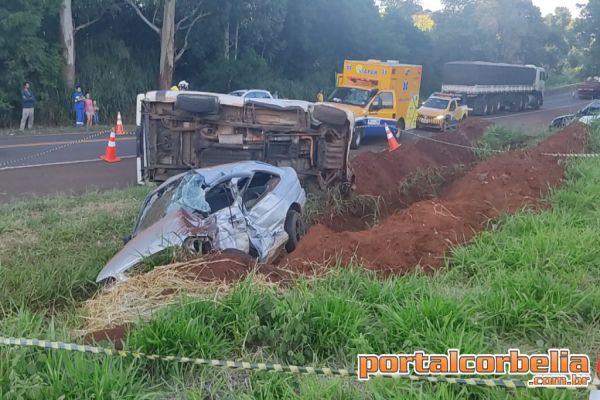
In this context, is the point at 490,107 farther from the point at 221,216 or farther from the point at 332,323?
the point at 332,323

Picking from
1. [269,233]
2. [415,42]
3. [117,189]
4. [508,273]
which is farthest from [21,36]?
[415,42]

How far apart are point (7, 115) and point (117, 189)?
602 inches

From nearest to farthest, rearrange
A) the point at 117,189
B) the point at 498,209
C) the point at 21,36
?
the point at 498,209
the point at 117,189
the point at 21,36

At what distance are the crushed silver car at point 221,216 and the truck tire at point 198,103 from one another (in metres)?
2.08

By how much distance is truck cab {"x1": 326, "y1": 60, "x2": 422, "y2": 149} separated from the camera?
20.4 meters

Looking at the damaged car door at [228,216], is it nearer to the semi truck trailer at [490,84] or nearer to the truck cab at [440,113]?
the truck cab at [440,113]

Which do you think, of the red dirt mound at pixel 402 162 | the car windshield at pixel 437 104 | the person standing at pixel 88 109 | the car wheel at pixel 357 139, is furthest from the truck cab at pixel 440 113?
the person standing at pixel 88 109

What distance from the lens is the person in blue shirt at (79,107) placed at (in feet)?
83.7

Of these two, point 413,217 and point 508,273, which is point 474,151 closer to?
point 413,217

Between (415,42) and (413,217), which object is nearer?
(413,217)

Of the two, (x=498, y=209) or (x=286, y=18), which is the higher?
(x=286, y=18)

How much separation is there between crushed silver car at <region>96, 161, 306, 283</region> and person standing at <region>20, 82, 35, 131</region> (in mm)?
18091

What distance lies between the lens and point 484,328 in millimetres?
4520

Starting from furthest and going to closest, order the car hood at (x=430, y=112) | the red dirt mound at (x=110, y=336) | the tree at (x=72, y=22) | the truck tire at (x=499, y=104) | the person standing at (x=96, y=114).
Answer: the truck tire at (x=499, y=104) < the person standing at (x=96, y=114) < the tree at (x=72, y=22) < the car hood at (x=430, y=112) < the red dirt mound at (x=110, y=336)
